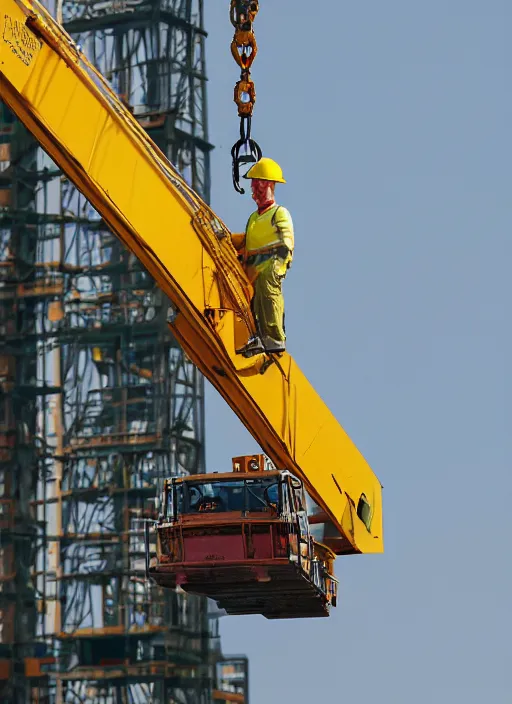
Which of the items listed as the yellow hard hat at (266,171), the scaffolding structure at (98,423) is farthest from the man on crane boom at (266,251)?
the scaffolding structure at (98,423)

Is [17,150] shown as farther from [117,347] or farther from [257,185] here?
[257,185]

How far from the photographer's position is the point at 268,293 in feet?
80.8

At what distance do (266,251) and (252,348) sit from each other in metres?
1.12

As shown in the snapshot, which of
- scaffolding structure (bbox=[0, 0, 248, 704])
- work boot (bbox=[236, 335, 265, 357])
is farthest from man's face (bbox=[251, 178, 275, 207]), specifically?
scaffolding structure (bbox=[0, 0, 248, 704])

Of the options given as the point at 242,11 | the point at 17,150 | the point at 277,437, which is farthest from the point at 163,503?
the point at 17,150

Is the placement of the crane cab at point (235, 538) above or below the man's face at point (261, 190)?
below

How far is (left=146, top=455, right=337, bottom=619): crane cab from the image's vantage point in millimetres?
23547

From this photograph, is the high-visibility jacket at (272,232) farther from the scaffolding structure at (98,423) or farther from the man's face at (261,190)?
the scaffolding structure at (98,423)

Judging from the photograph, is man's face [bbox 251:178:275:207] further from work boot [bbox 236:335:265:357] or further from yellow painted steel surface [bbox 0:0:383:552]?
work boot [bbox 236:335:265:357]

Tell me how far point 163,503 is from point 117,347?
97.2 ft

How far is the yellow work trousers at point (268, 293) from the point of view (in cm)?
2461

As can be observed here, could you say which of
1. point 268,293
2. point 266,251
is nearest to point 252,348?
point 268,293

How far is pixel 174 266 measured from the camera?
79.3 feet

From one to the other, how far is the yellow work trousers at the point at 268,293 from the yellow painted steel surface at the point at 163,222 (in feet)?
0.37
